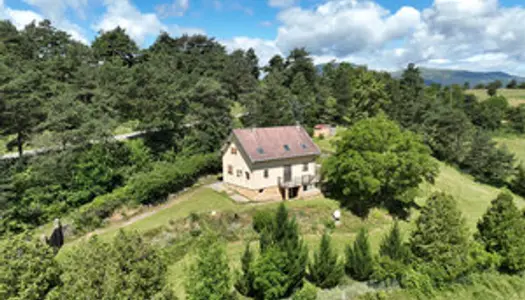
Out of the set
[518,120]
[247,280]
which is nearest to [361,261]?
[247,280]

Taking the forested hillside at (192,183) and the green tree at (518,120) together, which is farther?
the green tree at (518,120)

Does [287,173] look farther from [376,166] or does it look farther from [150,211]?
[150,211]

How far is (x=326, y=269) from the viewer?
17.7 metres

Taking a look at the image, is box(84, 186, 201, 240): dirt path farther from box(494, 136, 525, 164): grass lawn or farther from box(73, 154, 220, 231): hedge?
box(494, 136, 525, 164): grass lawn

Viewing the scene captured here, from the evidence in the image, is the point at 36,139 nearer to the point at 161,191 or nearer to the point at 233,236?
the point at 161,191

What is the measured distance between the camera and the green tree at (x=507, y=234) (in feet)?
64.6

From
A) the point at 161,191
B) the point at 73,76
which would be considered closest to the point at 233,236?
the point at 161,191

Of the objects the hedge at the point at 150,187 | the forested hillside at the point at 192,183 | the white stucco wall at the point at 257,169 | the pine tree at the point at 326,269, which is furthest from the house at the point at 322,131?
the pine tree at the point at 326,269

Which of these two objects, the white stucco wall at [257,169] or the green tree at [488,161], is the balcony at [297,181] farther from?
the green tree at [488,161]

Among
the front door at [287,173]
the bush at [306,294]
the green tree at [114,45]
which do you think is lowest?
the bush at [306,294]

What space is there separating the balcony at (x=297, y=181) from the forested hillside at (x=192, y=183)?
158 cm

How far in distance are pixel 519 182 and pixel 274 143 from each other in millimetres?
38068

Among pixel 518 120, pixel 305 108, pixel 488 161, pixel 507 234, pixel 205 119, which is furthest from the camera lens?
pixel 518 120

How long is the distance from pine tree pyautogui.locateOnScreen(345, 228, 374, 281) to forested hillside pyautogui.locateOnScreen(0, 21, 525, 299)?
9 cm
